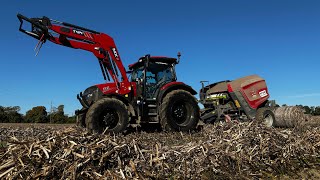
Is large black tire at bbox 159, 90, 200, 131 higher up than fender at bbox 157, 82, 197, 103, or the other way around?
fender at bbox 157, 82, 197, 103

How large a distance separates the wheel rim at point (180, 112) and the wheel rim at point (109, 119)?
2.00m

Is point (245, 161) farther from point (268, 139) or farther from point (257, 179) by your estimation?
point (268, 139)

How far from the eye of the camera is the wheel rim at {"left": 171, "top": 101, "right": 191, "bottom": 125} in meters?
10.8

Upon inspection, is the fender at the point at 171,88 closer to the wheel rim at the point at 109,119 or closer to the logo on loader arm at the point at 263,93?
the wheel rim at the point at 109,119

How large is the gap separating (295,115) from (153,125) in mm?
6526

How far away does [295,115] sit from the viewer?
14219 millimetres

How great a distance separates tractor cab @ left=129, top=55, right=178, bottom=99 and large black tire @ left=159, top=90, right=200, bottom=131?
0.67 meters

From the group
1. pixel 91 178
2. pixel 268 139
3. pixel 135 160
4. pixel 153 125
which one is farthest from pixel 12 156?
pixel 153 125

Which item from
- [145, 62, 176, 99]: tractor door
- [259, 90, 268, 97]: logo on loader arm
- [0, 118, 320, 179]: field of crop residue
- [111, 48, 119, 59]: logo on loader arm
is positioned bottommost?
[0, 118, 320, 179]: field of crop residue

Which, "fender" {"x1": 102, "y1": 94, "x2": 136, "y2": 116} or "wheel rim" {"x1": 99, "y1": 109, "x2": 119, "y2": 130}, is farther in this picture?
"fender" {"x1": 102, "y1": 94, "x2": 136, "y2": 116}

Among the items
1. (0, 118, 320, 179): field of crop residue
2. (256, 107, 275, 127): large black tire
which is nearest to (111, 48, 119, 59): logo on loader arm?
(0, 118, 320, 179): field of crop residue

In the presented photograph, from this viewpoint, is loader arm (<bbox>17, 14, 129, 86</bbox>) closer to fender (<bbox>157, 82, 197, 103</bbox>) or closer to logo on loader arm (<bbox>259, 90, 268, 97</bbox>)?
fender (<bbox>157, 82, 197, 103</bbox>)

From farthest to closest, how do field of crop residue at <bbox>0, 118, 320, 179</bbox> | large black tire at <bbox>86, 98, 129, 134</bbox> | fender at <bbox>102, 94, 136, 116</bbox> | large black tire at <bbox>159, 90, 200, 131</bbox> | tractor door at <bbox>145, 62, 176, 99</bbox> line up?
tractor door at <bbox>145, 62, 176, 99</bbox> → large black tire at <bbox>159, 90, 200, 131</bbox> → fender at <bbox>102, 94, 136, 116</bbox> → large black tire at <bbox>86, 98, 129, 134</bbox> → field of crop residue at <bbox>0, 118, 320, 179</bbox>

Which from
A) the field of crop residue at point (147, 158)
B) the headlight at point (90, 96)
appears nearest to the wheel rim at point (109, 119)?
the headlight at point (90, 96)
